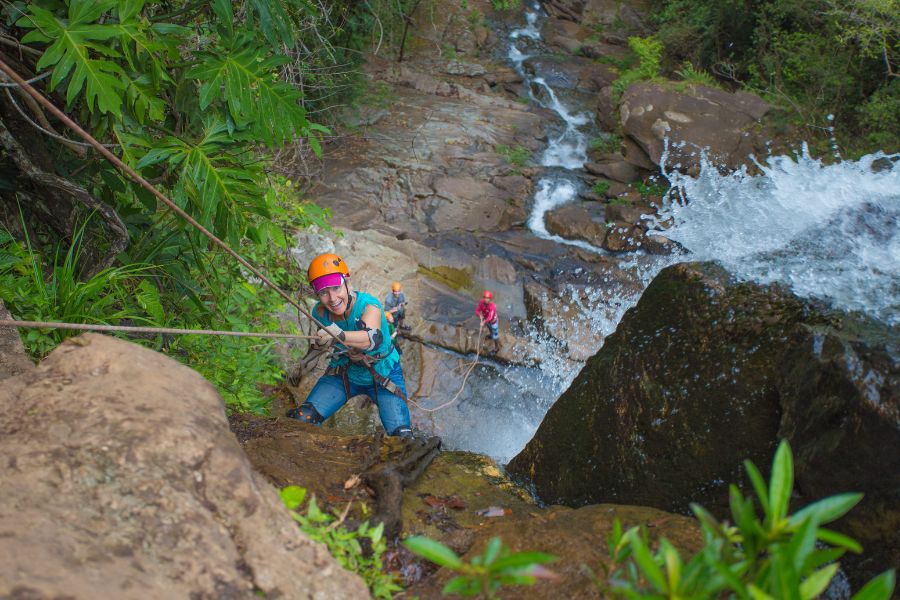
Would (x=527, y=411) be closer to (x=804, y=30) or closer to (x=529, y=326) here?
(x=529, y=326)

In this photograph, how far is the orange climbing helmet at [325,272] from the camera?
158 inches

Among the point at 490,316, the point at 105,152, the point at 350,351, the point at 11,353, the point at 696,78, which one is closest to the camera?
the point at 105,152

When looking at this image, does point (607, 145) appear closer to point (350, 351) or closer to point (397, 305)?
point (397, 305)

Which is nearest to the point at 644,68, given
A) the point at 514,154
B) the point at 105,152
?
the point at 514,154

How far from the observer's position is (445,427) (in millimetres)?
7316

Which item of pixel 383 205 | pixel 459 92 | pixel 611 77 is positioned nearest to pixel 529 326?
pixel 383 205

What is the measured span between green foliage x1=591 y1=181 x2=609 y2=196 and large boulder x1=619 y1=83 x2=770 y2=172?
663 mm

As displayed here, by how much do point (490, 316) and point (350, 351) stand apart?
416 centimetres

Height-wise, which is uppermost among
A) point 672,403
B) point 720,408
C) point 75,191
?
point 75,191

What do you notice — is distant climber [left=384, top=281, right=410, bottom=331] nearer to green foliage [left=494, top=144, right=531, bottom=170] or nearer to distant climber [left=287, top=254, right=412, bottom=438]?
distant climber [left=287, top=254, right=412, bottom=438]

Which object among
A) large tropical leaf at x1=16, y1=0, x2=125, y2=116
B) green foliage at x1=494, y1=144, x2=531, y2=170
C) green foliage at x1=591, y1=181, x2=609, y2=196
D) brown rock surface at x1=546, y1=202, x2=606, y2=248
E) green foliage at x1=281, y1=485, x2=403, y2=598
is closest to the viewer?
green foliage at x1=281, y1=485, x2=403, y2=598

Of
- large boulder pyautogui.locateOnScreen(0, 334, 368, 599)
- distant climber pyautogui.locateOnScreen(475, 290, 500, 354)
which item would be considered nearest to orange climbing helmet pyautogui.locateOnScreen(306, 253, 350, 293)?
large boulder pyautogui.locateOnScreen(0, 334, 368, 599)

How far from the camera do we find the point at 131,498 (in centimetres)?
174

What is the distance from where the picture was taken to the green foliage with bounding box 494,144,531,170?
13.4 metres
